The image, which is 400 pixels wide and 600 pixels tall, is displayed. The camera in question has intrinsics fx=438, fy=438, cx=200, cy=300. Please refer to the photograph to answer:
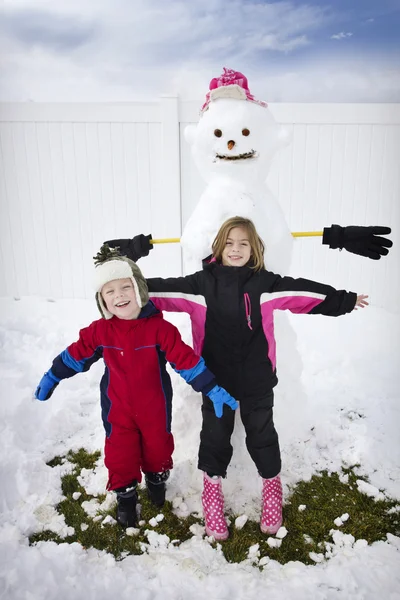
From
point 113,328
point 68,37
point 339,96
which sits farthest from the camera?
point 339,96

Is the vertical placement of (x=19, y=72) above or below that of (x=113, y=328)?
above

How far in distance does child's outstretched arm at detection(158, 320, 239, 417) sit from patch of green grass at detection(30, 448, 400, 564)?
53 cm

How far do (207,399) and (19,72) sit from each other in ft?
8.88

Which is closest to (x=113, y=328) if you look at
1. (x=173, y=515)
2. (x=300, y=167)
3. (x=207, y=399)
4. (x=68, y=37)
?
(x=207, y=399)

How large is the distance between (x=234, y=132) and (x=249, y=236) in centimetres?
56

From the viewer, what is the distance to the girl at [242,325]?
189 centimetres

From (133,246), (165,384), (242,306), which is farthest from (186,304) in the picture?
(133,246)

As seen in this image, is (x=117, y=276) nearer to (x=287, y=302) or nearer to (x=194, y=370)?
(x=194, y=370)

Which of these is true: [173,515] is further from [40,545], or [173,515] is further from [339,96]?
[339,96]

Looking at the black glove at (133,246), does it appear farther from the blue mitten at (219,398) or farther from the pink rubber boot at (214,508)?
the pink rubber boot at (214,508)

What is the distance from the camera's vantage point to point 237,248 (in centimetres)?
190

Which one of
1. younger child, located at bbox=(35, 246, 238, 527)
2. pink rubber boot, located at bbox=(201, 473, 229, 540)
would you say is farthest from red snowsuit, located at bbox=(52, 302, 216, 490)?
pink rubber boot, located at bbox=(201, 473, 229, 540)

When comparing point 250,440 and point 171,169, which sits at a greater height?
point 171,169

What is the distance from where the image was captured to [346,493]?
208 cm
